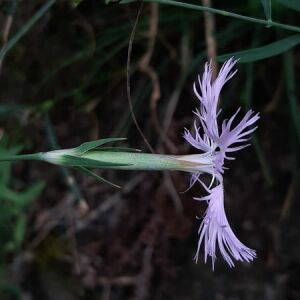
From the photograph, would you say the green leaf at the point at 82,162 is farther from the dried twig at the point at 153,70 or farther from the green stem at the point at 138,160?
the dried twig at the point at 153,70

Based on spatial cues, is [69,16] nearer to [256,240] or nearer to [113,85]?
[113,85]

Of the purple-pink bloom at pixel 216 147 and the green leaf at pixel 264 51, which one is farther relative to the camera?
the green leaf at pixel 264 51

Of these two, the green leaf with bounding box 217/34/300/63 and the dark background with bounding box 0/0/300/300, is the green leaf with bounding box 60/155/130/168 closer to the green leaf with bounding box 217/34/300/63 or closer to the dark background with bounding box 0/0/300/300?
the green leaf with bounding box 217/34/300/63

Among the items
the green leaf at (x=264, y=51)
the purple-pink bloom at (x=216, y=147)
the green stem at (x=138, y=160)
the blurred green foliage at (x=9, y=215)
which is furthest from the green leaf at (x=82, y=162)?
the blurred green foliage at (x=9, y=215)

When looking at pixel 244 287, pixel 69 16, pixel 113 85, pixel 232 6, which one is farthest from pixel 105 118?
pixel 244 287

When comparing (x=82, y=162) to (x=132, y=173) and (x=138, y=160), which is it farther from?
(x=132, y=173)

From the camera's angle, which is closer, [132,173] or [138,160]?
[138,160]

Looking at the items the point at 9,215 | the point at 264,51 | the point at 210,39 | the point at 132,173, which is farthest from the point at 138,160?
the point at 132,173

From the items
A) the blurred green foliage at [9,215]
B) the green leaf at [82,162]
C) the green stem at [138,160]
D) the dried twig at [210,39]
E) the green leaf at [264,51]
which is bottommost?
the blurred green foliage at [9,215]
